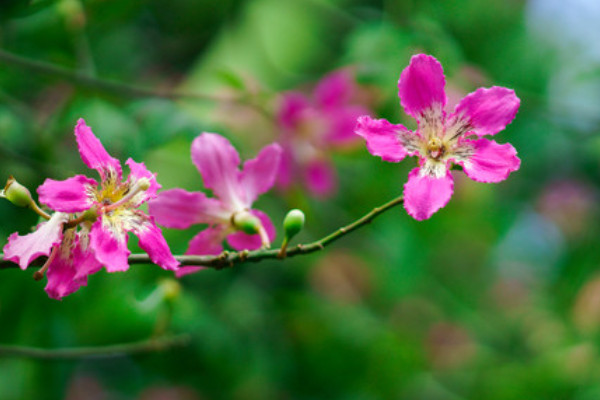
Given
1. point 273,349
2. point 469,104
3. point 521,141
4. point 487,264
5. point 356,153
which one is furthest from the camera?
point 487,264


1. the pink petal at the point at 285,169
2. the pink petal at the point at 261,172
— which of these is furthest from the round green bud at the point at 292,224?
the pink petal at the point at 285,169

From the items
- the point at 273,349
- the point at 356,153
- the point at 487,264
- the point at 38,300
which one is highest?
the point at 487,264

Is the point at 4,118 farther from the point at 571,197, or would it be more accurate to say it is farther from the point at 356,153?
the point at 571,197

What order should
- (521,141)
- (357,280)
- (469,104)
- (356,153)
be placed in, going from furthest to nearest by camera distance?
1. (357,280)
2. (521,141)
3. (356,153)
4. (469,104)

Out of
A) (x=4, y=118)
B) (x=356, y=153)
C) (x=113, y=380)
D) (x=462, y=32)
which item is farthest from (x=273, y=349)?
(x=462, y=32)

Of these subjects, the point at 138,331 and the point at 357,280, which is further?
the point at 357,280

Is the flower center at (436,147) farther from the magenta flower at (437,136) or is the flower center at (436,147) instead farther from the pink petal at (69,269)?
the pink petal at (69,269)

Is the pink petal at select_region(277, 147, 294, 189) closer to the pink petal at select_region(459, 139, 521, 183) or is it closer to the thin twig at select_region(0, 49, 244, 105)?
the thin twig at select_region(0, 49, 244, 105)

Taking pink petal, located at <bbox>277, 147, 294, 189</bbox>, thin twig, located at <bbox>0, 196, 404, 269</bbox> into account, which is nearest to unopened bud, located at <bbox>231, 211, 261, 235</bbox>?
thin twig, located at <bbox>0, 196, 404, 269</bbox>
